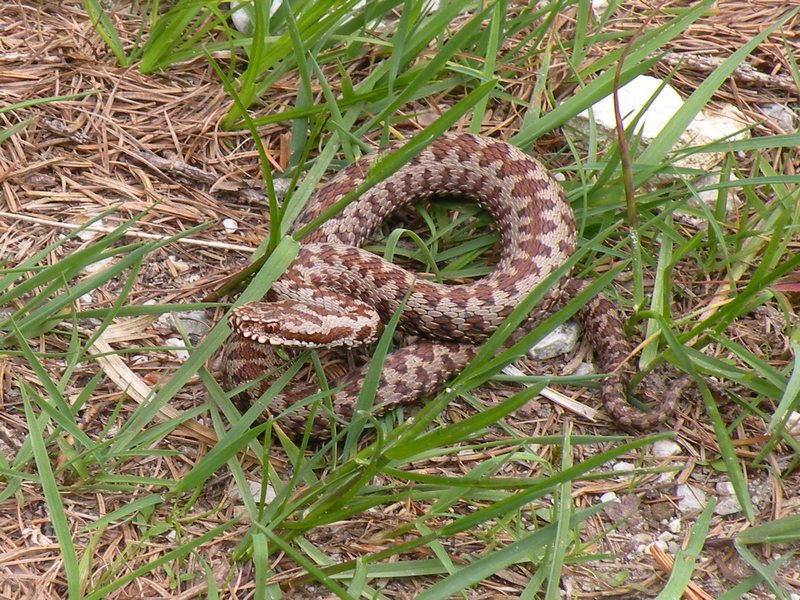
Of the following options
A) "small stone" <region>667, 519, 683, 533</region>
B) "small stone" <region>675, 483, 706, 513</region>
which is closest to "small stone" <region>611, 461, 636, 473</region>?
"small stone" <region>675, 483, 706, 513</region>

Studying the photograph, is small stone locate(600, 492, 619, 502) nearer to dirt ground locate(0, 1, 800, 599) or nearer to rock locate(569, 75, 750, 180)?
dirt ground locate(0, 1, 800, 599)

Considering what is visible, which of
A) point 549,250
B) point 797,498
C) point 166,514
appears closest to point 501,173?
point 549,250

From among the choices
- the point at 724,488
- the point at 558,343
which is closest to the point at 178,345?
the point at 558,343

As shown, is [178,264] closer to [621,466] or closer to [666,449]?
[621,466]

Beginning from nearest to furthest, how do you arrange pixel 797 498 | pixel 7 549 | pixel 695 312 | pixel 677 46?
pixel 7 549 → pixel 797 498 → pixel 695 312 → pixel 677 46

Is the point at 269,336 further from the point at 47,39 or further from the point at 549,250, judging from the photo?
the point at 47,39
